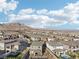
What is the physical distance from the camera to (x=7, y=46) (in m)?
63.3

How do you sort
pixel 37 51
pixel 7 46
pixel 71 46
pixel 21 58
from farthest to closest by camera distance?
pixel 71 46 → pixel 7 46 → pixel 37 51 → pixel 21 58

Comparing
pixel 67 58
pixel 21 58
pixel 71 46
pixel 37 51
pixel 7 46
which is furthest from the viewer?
pixel 71 46

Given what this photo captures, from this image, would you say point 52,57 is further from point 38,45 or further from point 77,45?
point 77,45

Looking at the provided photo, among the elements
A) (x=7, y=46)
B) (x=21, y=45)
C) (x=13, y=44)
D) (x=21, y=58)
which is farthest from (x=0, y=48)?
(x=21, y=58)

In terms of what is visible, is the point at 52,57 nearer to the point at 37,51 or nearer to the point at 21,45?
the point at 37,51

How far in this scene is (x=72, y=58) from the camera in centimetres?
4222

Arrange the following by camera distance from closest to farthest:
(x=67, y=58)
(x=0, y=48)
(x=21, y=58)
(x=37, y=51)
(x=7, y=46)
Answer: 1. (x=21, y=58)
2. (x=67, y=58)
3. (x=37, y=51)
4. (x=0, y=48)
5. (x=7, y=46)

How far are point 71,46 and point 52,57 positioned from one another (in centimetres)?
3237

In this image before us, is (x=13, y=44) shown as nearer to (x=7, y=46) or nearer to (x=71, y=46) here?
(x=7, y=46)

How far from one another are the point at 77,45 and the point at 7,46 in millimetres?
23898

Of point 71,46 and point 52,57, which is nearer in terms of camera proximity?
point 52,57

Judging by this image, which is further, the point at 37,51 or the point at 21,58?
the point at 37,51

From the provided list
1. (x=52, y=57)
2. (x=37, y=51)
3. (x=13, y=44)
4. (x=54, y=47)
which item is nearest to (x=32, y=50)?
(x=37, y=51)

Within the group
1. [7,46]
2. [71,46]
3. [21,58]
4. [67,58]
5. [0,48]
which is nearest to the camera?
[21,58]
